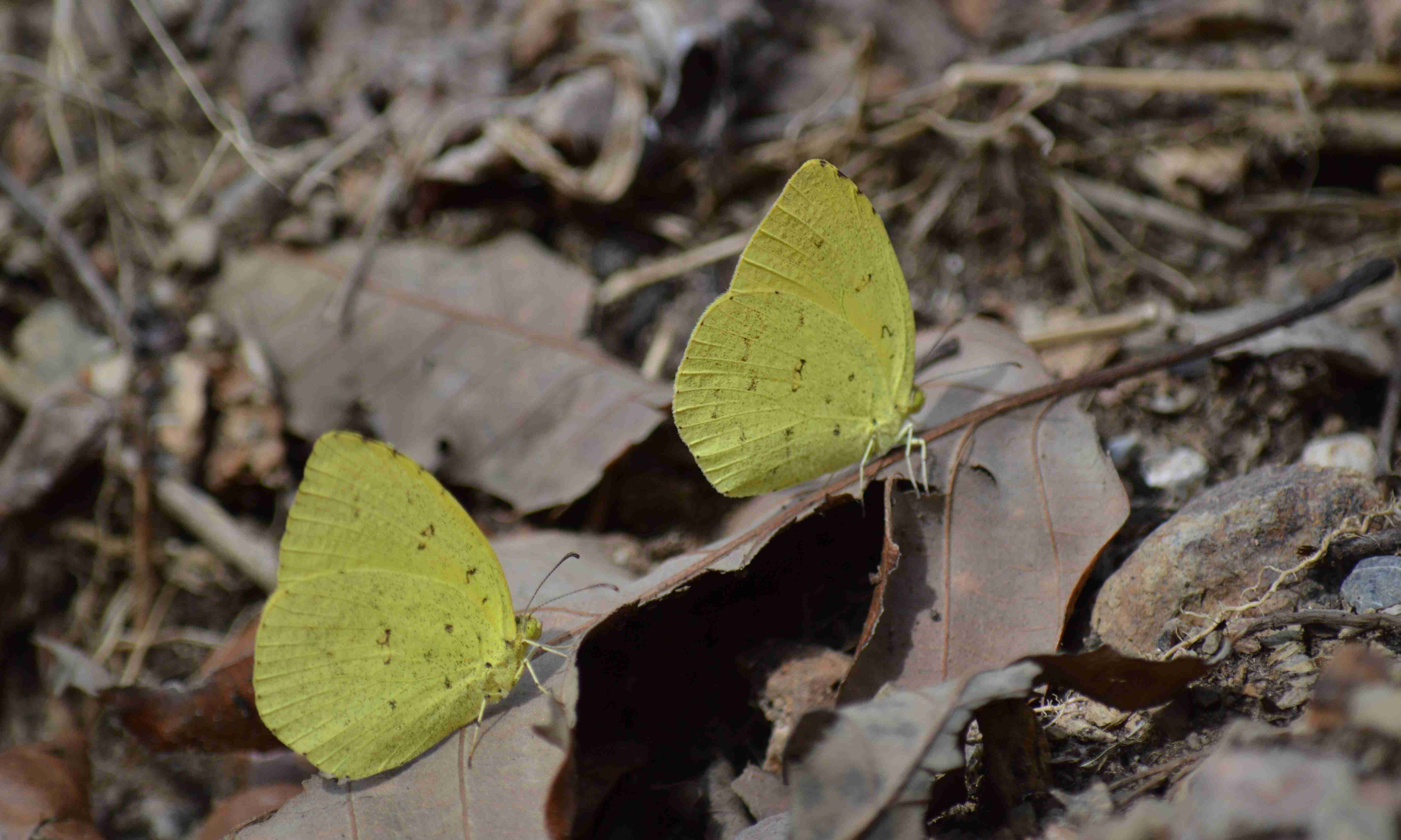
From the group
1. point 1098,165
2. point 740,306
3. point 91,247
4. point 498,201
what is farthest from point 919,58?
point 91,247

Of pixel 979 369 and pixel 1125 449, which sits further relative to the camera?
pixel 1125 449

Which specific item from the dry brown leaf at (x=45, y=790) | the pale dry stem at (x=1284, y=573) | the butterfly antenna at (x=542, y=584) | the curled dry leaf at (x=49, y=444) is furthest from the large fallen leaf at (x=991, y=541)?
the curled dry leaf at (x=49, y=444)

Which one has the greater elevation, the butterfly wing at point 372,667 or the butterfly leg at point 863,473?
the butterfly leg at point 863,473

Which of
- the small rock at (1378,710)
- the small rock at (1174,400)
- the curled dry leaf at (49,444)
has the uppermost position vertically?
the small rock at (1378,710)

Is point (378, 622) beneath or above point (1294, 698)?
beneath

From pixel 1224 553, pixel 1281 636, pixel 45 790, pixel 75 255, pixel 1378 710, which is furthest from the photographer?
pixel 75 255

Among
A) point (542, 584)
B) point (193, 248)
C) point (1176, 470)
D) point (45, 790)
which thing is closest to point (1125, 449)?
point (1176, 470)

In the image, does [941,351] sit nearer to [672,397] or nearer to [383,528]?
[672,397]

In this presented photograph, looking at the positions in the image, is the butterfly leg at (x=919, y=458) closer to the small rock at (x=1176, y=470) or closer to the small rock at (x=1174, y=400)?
the small rock at (x=1176, y=470)
